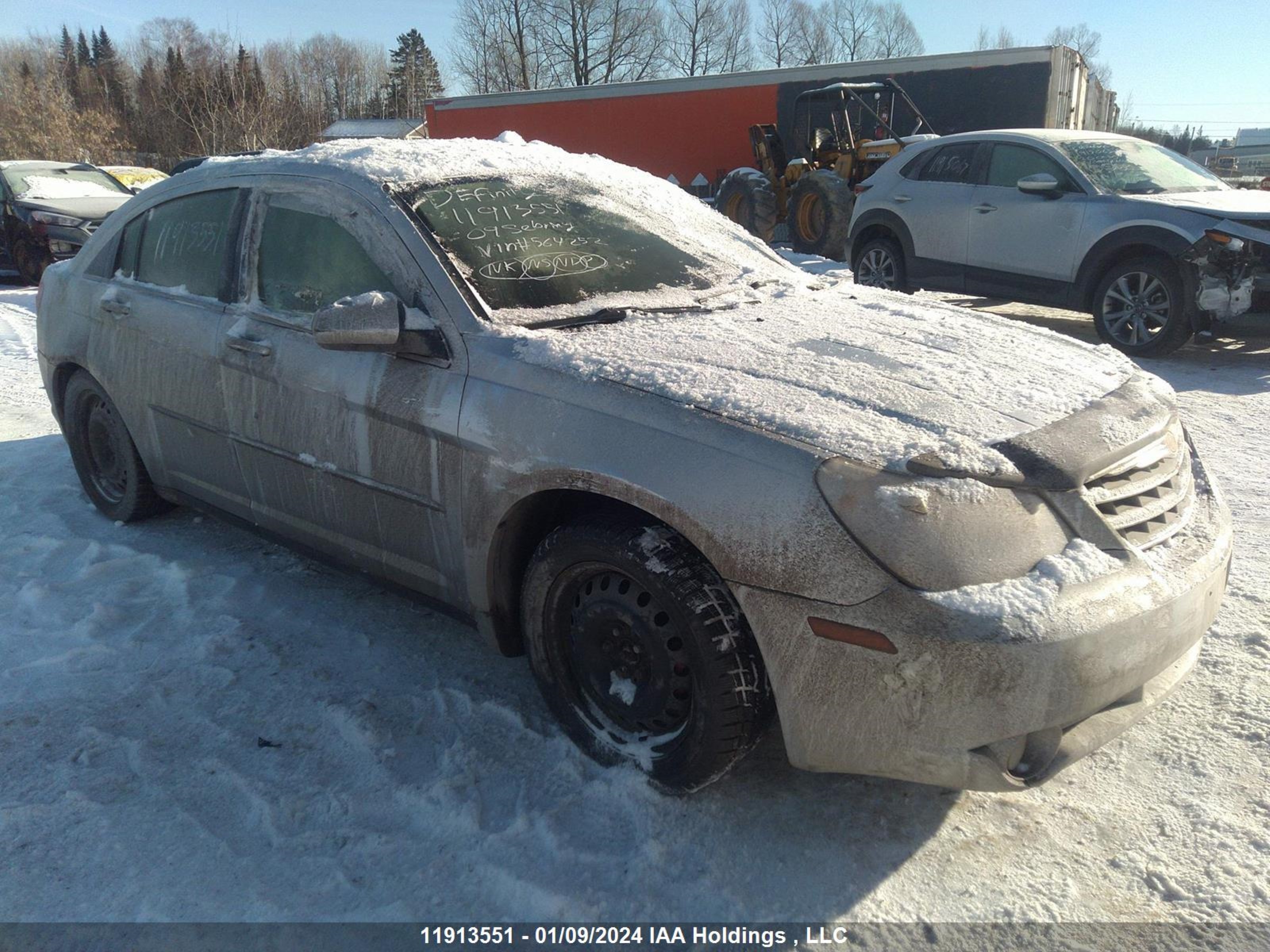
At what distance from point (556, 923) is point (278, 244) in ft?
7.85

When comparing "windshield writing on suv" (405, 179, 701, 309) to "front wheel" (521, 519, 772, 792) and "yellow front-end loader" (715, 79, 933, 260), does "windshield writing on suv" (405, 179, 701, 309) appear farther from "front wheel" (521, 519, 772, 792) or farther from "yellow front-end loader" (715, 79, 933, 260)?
"yellow front-end loader" (715, 79, 933, 260)

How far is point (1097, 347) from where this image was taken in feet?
10.4

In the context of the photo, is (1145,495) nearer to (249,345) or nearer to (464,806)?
(464,806)

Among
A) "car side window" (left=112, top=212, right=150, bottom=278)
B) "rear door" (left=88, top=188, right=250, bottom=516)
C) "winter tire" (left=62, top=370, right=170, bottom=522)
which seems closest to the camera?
"rear door" (left=88, top=188, right=250, bottom=516)

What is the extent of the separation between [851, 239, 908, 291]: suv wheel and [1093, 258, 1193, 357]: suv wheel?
2.04 m

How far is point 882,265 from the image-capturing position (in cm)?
921

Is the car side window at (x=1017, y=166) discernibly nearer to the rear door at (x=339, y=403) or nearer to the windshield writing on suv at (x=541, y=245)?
the windshield writing on suv at (x=541, y=245)

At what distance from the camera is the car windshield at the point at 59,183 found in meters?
12.2

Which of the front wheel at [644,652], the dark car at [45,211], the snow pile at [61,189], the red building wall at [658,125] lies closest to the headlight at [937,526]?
the front wheel at [644,652]

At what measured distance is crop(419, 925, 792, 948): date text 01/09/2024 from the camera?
6.66 feet

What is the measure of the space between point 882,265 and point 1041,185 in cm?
199

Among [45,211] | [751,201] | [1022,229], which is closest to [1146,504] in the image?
[1022,229]

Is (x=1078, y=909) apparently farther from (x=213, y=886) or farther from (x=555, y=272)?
(x=555, y=272)

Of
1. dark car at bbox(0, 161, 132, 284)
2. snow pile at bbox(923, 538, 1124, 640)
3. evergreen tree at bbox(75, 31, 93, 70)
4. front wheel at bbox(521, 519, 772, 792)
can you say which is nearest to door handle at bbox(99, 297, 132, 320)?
front wheel at bbox(521, 519, 772, 792)
